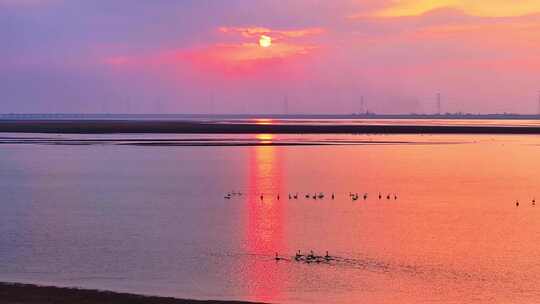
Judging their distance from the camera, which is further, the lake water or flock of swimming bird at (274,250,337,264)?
flock of swimming bird at (274,250,337,264)

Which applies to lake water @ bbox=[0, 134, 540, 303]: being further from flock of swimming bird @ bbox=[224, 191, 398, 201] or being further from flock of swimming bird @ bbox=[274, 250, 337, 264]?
flock of swimming bird @ bbox=[224, 191, 398, 201]

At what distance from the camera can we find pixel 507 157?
240 feet

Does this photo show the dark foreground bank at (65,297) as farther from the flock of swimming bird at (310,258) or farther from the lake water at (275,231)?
the flock of swimming bird at (310,258)

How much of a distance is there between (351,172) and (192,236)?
2944cm

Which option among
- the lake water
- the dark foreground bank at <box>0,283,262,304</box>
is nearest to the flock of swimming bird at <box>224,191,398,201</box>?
the lake water

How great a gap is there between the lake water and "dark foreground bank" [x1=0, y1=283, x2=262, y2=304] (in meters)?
1.44

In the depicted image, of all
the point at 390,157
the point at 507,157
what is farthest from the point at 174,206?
the point at 507,157

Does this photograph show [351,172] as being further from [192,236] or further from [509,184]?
[192,236]

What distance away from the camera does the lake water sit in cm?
2197

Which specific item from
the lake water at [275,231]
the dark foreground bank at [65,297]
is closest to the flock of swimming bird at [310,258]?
the lake water at [275,231]

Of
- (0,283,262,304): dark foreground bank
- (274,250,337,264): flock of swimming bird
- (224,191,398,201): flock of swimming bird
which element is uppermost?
(224,191,398,201): flock of swimming bird

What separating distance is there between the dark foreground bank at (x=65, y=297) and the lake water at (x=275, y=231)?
1.44 metres

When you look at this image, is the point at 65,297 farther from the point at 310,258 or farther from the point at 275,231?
the point at 275,231

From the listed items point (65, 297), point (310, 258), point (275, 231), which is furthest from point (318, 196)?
point (65, 297)
